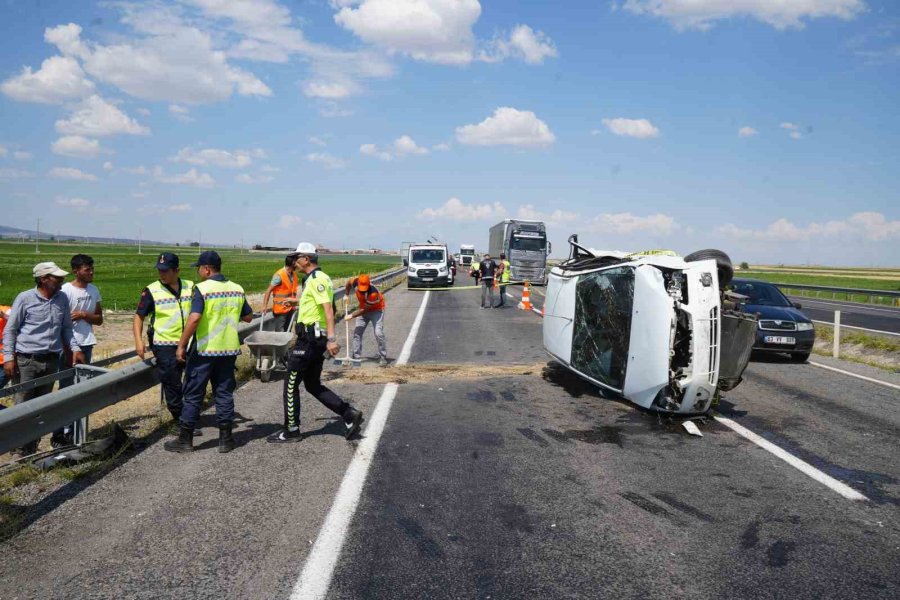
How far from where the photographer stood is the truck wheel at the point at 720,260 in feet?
26.4

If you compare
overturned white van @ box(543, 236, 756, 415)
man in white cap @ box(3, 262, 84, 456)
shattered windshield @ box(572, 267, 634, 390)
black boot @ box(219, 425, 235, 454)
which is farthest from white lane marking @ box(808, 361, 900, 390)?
man in white cap @ box(3, 262, 84, 456)

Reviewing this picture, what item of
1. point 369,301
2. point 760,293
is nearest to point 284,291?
point 369,301

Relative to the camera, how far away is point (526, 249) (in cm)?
3744

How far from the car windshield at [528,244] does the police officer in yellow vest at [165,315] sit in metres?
31.4

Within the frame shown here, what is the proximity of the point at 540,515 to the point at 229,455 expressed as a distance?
118 inches

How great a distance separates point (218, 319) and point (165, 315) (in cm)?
64

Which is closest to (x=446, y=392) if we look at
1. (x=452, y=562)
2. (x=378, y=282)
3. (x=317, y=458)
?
(x=317, y=458)

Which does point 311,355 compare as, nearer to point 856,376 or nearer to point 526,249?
point 856,376

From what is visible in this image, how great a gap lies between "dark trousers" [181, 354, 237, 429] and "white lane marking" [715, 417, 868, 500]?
5169 mm

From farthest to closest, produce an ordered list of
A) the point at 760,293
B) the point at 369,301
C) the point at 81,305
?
the point at 760,293 < the point at 369,301 < the point at 81,305

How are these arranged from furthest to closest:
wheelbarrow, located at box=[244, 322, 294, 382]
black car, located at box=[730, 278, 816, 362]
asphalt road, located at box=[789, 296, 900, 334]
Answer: asphalt road, located at box=[789, 296, 900, 334]
black car, located at box=[730, 278, 816, 362]
wheelbarrow, located at box=[244, 322, 294, 382]

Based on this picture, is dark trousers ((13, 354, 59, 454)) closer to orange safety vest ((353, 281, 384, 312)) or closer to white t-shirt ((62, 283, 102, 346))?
white t-shirt ((62, 283, 102, 346))

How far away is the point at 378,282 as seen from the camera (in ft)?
107

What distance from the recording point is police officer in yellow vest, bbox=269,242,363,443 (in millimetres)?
6582
